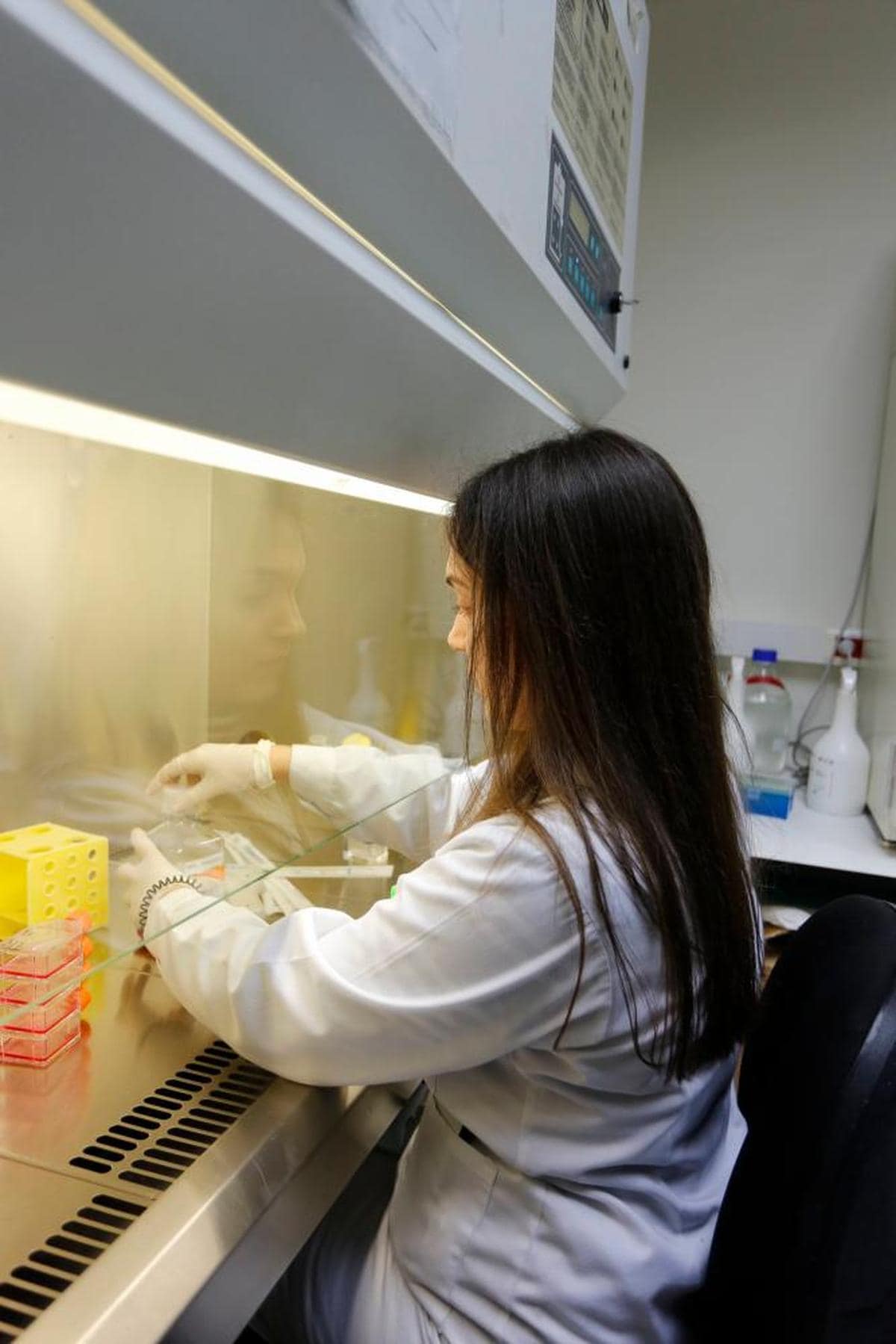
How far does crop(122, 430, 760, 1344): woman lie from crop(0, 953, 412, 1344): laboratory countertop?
0.06 m

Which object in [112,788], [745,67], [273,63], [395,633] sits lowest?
[112,788]

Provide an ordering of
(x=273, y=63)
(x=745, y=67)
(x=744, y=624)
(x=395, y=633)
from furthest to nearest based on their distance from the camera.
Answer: (x=744, y=624) < (x=745, y=67) < (x=395, y=633) < (x=273, y=63)

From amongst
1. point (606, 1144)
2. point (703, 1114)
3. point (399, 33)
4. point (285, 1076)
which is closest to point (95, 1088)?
point (285, 1076)

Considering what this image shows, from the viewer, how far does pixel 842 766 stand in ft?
6.09

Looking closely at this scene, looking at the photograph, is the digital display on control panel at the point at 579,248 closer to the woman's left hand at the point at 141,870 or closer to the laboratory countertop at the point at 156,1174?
the woman's left hand at the point at 141,870

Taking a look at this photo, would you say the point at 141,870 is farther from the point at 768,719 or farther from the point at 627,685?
the point at 768,719

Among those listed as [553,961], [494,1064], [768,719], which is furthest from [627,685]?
[768,719]

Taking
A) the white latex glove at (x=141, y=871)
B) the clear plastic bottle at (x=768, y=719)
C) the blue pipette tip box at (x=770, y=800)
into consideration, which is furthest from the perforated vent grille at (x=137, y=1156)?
the clear plastic bottle at (x=768, y=719)

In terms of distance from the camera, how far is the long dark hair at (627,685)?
2.45ft

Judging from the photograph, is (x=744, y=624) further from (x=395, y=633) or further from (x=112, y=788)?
(x=112, y=788)

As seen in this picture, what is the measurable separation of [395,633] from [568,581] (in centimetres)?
47

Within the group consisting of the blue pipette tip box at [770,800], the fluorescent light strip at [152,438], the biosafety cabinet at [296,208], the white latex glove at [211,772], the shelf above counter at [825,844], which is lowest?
the shelf above counter at [825,844]

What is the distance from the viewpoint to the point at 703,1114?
839 millimetres

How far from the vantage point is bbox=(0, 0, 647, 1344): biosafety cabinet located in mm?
→ 475
